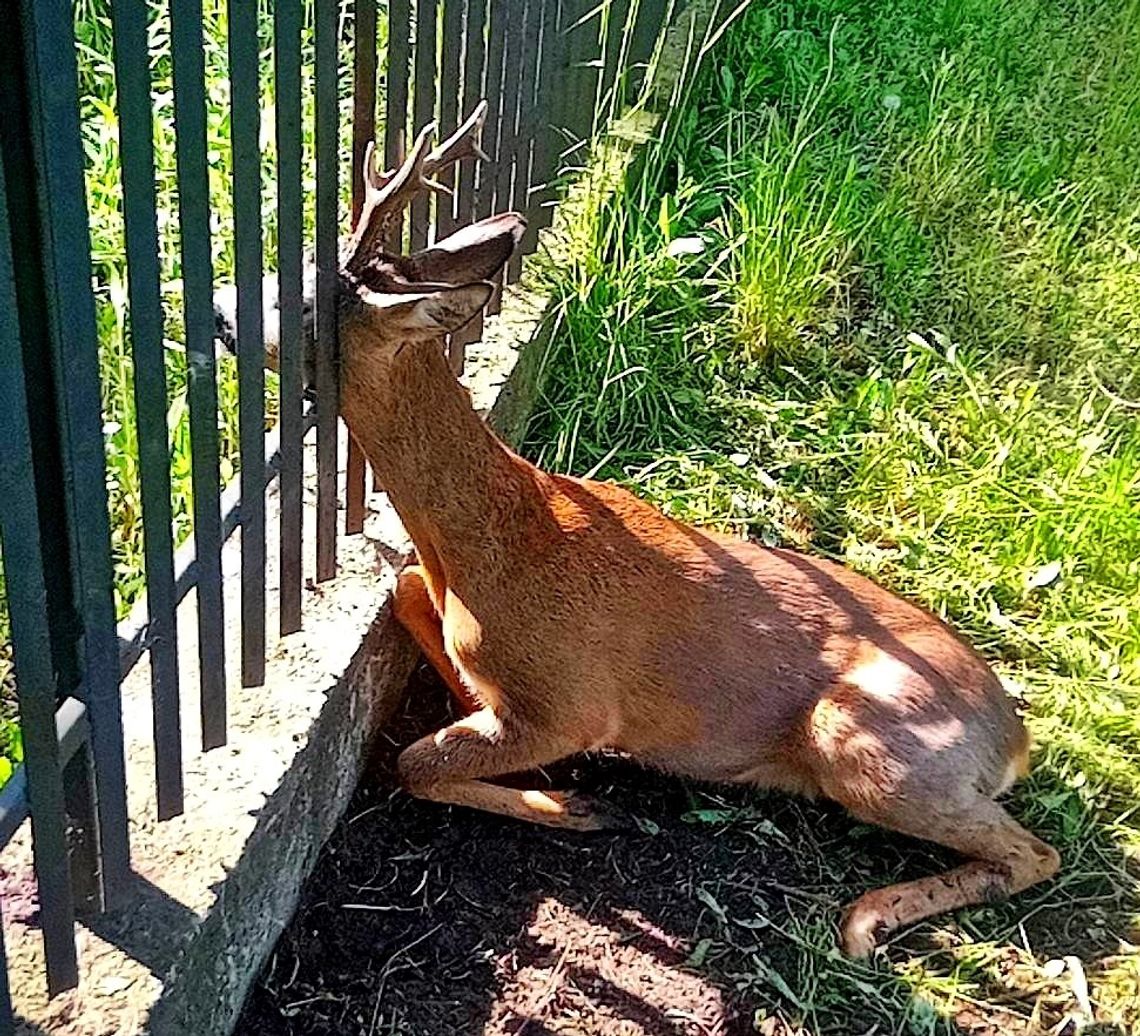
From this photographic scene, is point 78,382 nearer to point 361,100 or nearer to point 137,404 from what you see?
point 137,404

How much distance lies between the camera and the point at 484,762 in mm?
3814

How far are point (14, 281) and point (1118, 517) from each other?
148 inches

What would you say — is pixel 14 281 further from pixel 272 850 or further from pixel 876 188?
pixel 876 188

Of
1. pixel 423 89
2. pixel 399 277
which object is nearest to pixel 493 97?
pixel 423 89

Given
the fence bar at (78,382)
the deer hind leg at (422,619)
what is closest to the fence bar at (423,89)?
the deer hind leg at (422,619)

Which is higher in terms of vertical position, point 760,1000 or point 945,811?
point 945,811

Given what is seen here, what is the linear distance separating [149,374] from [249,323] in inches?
21.4

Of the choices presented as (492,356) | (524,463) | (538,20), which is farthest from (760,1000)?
(538,20)

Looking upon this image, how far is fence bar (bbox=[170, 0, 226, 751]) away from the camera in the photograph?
2.57 metres

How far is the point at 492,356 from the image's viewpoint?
15.8ft

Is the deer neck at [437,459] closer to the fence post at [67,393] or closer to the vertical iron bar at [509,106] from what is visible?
the fence post at [67,393]

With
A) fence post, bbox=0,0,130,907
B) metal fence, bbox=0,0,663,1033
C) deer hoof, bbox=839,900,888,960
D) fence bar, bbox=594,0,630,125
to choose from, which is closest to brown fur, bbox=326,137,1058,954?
deer hoof, bbox=839,900,888,960

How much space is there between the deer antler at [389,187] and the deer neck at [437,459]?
0.82 feet

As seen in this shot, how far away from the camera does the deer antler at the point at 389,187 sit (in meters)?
3.36
